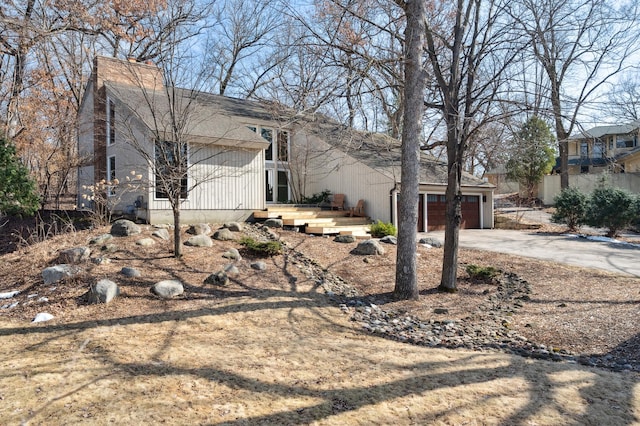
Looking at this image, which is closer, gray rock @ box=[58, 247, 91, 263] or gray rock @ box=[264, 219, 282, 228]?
gray rock @ box=[58, 247, 91, 263]

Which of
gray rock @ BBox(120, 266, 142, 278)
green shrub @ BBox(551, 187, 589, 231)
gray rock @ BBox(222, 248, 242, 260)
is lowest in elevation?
gray rock @ BBox(120, 266, 142, 278)

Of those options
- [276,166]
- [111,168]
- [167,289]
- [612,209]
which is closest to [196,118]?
[111,168]

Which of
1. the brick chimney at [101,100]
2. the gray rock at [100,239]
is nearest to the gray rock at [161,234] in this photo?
the gray rock at [100,239]

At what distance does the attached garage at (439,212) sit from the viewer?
15500mm

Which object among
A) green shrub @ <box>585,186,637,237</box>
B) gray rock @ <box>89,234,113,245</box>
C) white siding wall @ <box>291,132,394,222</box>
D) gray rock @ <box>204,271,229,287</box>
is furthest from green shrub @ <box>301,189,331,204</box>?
green shrub @ <box>585,186,637,237</box>

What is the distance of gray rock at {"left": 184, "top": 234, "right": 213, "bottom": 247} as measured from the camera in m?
9.09

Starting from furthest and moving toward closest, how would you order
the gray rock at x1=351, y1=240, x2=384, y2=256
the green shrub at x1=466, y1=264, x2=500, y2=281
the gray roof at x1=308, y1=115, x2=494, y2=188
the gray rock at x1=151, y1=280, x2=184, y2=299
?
the gray roof at x1=308, y1=115, x2=494, y2=188 → the gray rock at x1=351, y1=240, x2=384, y2=256 → the green shrub at x1=466, y1=264, x2=500, y2=281 → the gray rock at x1=151, y1=280, x2=184, y2=299

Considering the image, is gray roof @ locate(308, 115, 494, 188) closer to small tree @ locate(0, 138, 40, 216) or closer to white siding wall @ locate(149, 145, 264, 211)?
white siding wall @ locate(149, 145, 264, 211)

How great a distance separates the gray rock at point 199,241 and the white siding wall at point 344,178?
213 inches

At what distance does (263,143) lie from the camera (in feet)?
41.2

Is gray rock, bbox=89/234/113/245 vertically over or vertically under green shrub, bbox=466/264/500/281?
over

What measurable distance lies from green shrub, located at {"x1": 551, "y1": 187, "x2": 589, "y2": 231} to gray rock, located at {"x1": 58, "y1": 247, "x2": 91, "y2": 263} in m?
16.9

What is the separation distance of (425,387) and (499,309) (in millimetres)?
3633

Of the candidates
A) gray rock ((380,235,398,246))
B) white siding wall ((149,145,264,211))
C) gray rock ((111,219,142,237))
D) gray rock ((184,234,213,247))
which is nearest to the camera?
gray rock ((184,234,213,247))
